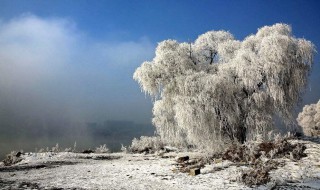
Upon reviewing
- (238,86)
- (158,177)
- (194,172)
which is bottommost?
(158,177)

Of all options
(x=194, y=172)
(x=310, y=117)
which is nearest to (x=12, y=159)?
(x=194, y=172)

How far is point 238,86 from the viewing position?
2162cm

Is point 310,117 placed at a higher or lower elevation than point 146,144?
higher

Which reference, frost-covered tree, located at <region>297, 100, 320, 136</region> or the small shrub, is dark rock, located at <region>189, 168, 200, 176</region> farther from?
frost-covered tree, located at <region>297, 100, 320, 136</region>

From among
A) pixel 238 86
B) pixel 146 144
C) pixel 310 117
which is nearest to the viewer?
pixel 238 86

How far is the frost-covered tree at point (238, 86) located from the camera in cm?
2047

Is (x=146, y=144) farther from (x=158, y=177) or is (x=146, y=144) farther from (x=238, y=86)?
(x=158, y=177)

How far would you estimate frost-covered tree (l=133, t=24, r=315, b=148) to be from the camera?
67.2 feet

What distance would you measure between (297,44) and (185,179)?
1189 centimetres

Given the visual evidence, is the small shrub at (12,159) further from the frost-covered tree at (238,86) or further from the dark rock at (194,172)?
the dark rock at (194,172)

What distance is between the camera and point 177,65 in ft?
76.0

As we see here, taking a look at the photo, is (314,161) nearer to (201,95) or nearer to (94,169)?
(201,95)

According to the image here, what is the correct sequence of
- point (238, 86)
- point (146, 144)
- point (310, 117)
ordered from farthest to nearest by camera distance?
point (310, 117), point (146, 144), point (238, 86)

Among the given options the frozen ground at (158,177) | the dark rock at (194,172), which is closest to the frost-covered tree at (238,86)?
A: the frozen ground at (158,177)
